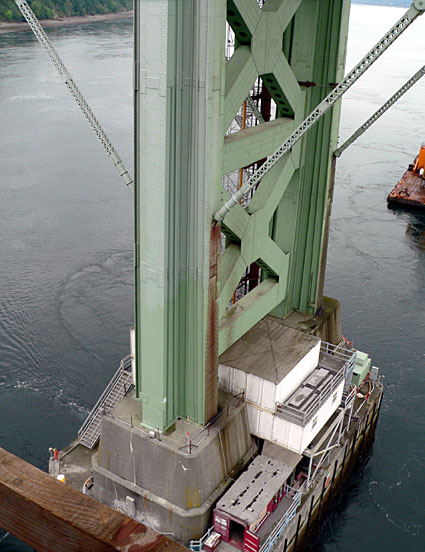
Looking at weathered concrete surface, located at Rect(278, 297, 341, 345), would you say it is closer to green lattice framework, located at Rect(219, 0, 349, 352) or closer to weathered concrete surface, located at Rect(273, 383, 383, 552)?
green lattice framework, located at Rect(219, 0, 349, 352)

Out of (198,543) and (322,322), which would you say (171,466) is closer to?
(198,543)

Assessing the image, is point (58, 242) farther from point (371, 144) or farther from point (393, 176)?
point (371, 144)

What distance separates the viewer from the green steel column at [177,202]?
1886cm

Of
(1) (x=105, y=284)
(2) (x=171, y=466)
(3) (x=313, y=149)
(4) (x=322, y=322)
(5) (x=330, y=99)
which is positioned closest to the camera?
(5) (x=330, y=99)

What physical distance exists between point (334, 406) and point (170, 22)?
684 inches

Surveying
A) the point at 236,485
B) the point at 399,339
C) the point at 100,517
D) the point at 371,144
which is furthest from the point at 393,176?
the point at 100,517

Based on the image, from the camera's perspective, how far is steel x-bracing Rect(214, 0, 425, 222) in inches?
644

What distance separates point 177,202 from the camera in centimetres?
2091

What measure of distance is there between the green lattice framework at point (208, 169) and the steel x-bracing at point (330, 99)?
1436mm

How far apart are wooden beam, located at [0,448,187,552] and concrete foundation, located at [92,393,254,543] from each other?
19.1 metres

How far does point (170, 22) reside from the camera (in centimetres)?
1841

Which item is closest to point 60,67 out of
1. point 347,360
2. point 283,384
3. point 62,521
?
point 283,384

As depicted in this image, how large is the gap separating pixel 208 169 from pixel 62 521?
17.3 metres

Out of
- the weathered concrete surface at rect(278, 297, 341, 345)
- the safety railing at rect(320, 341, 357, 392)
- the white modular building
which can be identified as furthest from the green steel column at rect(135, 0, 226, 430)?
the weathered concrete surface at rect(278, 297, 341, 345)
